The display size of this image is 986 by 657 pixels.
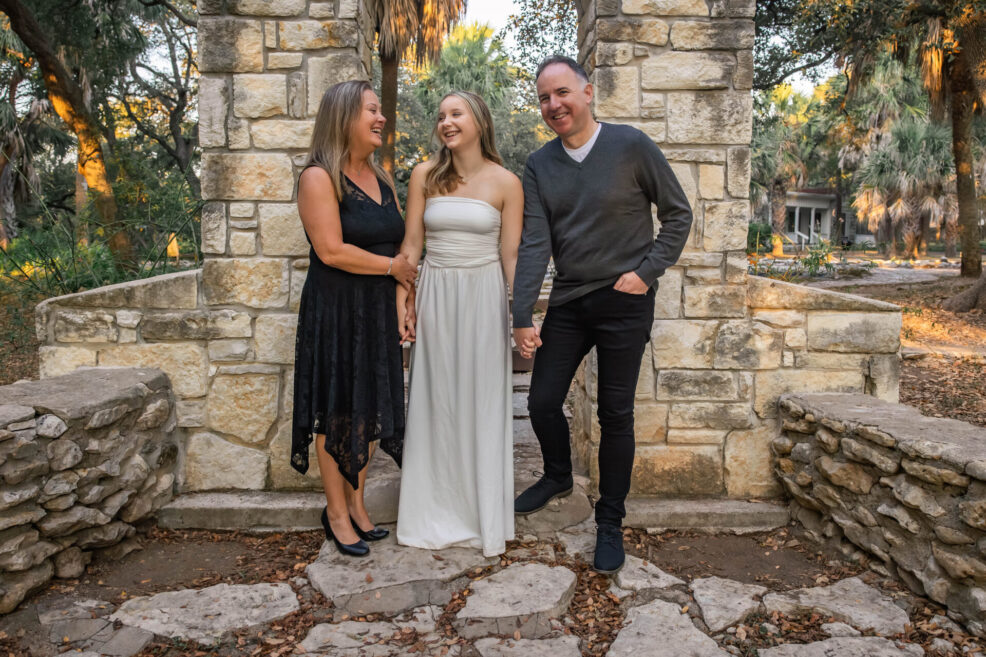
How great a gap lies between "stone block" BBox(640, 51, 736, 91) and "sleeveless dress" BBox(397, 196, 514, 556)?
3.33 feet

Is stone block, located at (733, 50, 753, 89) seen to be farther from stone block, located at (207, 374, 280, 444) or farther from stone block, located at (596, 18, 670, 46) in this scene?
stone block, located at (207, 374, 280, 444)

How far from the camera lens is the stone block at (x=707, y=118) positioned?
312 cm

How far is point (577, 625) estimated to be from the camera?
2420mm

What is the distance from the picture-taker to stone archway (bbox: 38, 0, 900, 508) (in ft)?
10.2

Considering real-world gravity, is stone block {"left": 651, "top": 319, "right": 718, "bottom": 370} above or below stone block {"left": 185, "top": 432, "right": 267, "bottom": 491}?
above

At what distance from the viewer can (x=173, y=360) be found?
323cm

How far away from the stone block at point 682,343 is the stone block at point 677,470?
40cm

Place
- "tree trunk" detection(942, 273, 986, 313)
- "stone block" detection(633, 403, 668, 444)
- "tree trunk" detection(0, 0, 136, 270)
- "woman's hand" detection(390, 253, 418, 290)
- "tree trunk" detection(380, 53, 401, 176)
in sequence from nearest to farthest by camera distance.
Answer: "woman's hand" detection(390, 253, 418, 290), "stone block" detection(633, 403, 668, 444), "tree trunk" detection(0, 0, 136, 270), "tree trunk" detection(942, 273, 986, 313), "tree trunk" detection(380, 53, 401, 176)

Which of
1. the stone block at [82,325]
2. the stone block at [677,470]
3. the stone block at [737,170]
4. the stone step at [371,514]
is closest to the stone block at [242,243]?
the stone block at [82,325]

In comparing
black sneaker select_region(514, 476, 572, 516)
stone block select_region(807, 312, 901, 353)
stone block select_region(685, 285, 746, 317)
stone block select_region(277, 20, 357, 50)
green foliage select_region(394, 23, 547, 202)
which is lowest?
black sneaker select_region(514, 476, 572, 516)

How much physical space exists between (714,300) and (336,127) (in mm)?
1820

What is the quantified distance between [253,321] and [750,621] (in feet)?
7.84

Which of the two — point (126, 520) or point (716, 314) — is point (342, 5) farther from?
point (126, 520)

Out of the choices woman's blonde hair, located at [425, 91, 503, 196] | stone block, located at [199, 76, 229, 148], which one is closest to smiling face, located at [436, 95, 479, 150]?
woman's blonde hair, located at [425, 91, 503, 196]
